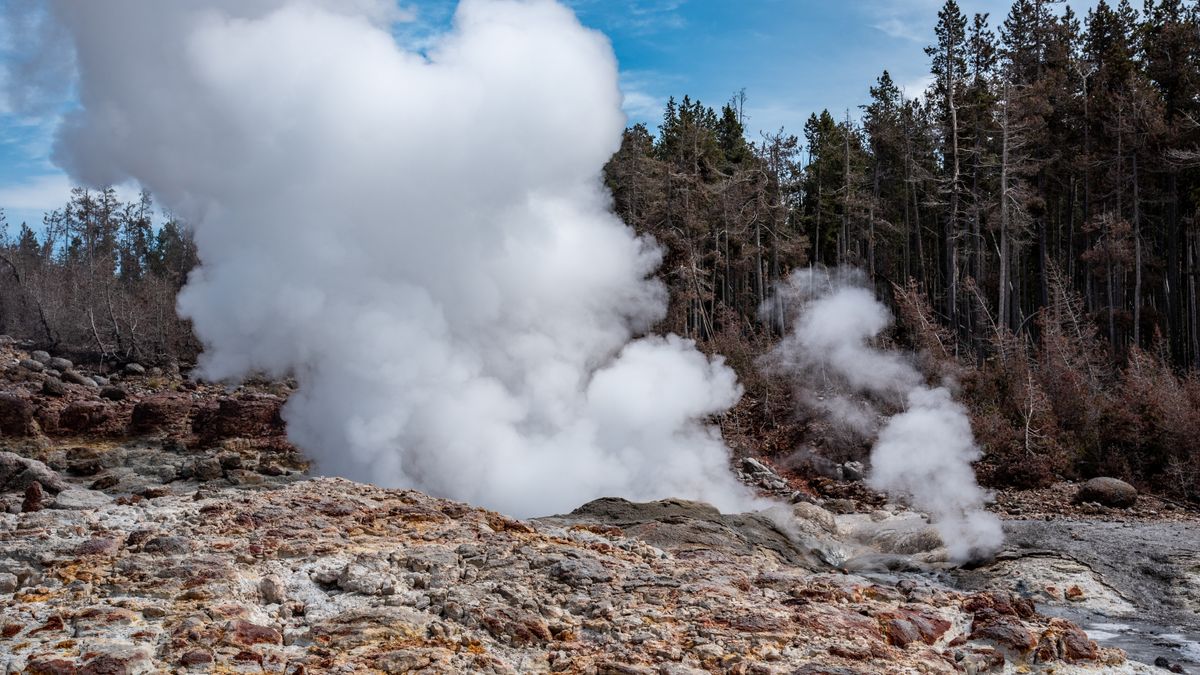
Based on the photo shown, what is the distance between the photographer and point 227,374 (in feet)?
50.3

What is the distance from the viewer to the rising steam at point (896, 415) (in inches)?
642

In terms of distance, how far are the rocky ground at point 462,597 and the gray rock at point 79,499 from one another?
219cm

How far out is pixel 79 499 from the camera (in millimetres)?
16344

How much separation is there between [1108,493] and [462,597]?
15.5 meters

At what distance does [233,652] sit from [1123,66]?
3449cm

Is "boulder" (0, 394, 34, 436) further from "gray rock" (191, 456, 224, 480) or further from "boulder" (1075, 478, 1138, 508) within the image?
"boulder" (1075, 478, 1138, 508)

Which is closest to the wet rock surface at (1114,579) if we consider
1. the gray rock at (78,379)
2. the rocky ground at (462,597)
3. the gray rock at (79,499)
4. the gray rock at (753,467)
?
the rocky ground at (462,597)

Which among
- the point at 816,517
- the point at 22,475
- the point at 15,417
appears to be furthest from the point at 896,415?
the point at 15,417

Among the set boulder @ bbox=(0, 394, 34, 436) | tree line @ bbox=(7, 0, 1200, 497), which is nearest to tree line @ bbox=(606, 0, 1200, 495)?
tree line @ bbox=(7, 0, 1200, 497)

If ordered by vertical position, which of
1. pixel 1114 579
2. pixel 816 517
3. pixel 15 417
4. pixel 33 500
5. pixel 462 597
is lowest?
pixel 462 597

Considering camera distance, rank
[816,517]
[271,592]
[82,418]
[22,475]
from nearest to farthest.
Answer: [271,592] → [816,517] → [22,475] → [82,418]

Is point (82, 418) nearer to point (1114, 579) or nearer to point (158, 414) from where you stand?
point (158, 414)

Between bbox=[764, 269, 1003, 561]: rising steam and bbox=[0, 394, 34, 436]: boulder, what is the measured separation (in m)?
20.0

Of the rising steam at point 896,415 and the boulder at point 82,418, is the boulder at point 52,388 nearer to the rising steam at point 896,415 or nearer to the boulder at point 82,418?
the boulder at point 82,418
